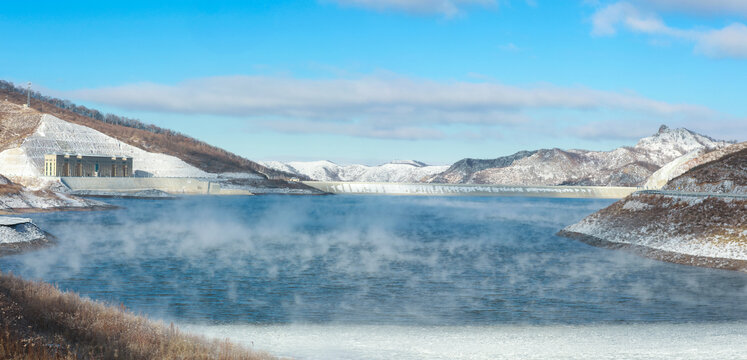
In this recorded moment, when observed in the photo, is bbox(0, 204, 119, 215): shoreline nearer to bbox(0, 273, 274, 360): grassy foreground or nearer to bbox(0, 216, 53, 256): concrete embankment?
bbox(0, 216, 53, 256): concrete embankment

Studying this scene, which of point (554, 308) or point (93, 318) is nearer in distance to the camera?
point (93, 318)

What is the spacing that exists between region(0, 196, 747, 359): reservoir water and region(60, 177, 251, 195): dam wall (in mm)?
89988

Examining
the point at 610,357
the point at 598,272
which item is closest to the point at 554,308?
the point at 610,357

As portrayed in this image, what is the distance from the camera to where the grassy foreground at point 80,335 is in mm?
11078

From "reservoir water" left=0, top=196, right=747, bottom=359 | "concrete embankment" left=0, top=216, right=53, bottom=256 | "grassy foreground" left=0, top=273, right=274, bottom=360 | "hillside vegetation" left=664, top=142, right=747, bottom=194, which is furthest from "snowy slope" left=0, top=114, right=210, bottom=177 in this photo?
"grassy foreground" left=0, top=273, right=274, bottom=360

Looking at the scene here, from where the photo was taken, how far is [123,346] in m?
12.2

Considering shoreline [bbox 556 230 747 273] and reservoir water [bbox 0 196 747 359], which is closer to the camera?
reservoir water [bbox 0 196 747 359]

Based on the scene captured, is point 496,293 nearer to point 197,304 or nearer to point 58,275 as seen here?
point 197,304

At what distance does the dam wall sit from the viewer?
130375 mm

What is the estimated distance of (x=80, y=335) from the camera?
12.8 meters

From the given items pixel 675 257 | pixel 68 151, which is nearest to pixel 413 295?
pixel 675 257

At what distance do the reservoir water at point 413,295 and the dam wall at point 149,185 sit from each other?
90.0 m

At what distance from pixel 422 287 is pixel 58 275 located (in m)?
15.1

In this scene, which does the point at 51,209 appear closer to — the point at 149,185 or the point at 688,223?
the point at 688,223
